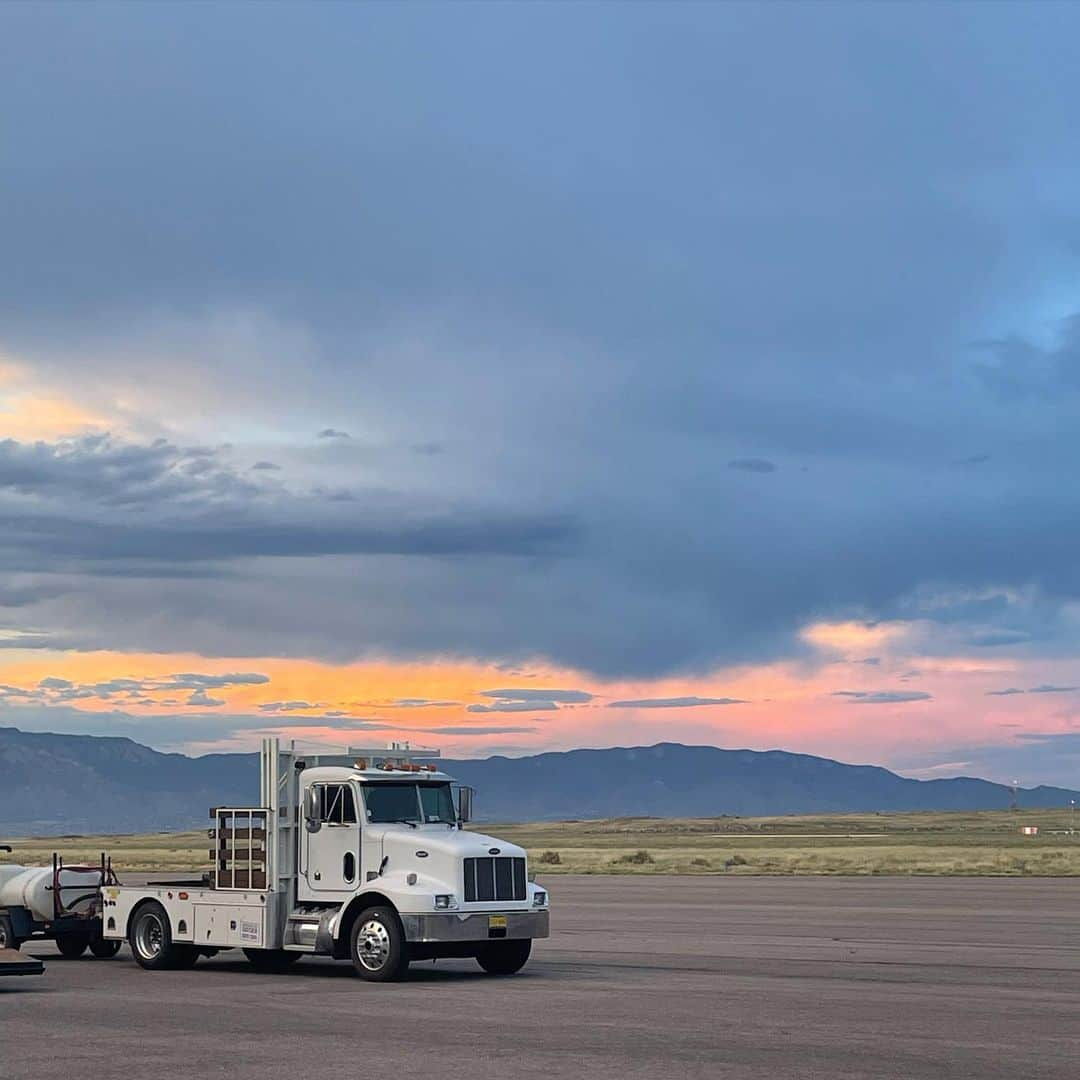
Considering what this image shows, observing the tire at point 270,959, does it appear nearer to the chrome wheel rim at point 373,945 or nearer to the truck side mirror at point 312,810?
the truck side mirror at point 312,810

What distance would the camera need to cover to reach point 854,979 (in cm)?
2452

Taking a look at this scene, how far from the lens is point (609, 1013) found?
65.0 ft

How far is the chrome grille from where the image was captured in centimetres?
2403

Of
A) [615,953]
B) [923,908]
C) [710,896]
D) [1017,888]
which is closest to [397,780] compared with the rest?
[615,953]

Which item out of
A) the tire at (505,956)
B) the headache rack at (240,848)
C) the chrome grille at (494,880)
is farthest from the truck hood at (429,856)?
the headache rack at (240,848)

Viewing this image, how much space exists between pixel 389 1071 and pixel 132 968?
1340 cm

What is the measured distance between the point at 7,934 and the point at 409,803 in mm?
6941

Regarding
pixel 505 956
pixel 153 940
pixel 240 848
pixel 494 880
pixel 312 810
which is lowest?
pixel 505 956

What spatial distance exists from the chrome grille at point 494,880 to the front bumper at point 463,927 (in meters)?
0.24

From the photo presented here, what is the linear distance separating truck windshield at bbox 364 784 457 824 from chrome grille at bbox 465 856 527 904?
134 centimetres

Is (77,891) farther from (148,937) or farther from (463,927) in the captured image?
(463,927)

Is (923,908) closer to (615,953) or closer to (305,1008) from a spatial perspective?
(615,953)

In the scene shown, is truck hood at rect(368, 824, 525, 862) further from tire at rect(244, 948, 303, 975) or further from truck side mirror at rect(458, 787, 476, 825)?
tire at rect(244, 948, 303, 975)

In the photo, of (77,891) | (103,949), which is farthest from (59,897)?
(103,949)
